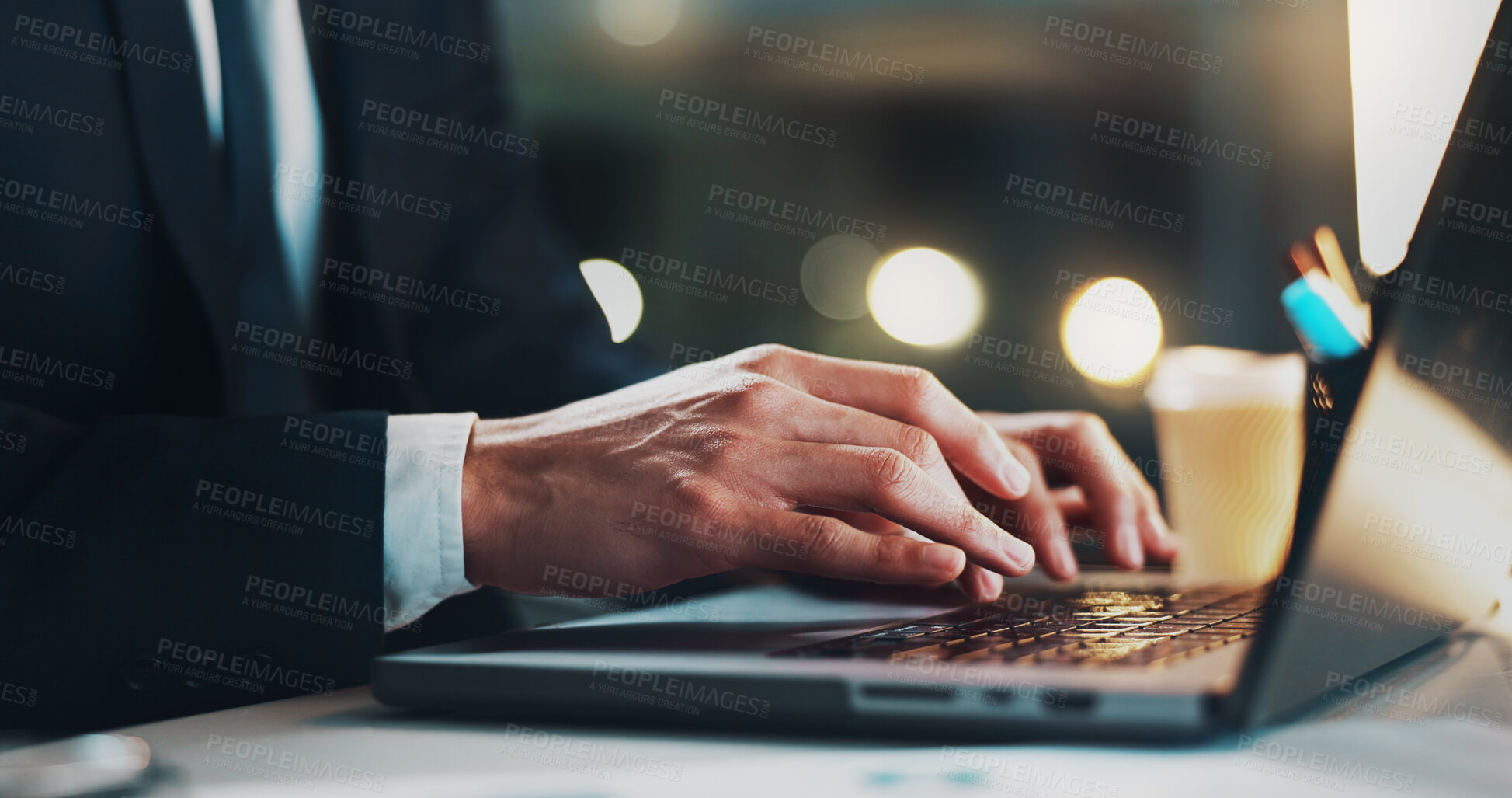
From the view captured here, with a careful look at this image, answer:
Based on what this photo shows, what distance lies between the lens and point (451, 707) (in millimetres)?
314

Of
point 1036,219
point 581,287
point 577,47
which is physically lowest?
point 581,287

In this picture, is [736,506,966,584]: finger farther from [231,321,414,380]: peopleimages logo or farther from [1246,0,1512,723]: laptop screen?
[231,321,414,380]: peopleimages logo

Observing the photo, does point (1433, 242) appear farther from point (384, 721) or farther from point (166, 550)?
point (166, 550)

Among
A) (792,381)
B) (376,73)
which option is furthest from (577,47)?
(792,381)

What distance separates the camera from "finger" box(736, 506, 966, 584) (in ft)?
1.37

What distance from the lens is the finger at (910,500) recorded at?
42 cm

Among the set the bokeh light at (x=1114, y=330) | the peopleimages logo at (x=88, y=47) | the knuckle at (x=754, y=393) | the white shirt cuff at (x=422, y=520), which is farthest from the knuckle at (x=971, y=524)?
the bokeh light at (x=1114, y=330)

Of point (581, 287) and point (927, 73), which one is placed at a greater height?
point (927, 73)

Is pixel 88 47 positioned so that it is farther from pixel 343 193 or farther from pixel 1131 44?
pixel 1131 44

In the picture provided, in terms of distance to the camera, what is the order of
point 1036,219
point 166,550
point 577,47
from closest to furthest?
1. point 166,550
2. point 1036,219
3. point 577,47

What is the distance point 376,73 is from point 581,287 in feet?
0.90

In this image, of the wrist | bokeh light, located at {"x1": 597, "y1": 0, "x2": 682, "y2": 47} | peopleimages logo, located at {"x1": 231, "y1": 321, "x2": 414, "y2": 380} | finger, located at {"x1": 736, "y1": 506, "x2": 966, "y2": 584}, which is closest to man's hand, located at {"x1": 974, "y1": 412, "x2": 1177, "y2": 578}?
finger, located at {"x1": 736, "y1": 506, "x2": 966, "y2": 584}

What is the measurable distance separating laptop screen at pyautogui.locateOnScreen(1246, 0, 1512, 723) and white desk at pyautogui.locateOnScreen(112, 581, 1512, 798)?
0.06 ft

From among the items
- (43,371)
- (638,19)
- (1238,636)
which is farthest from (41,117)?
(638,19)
